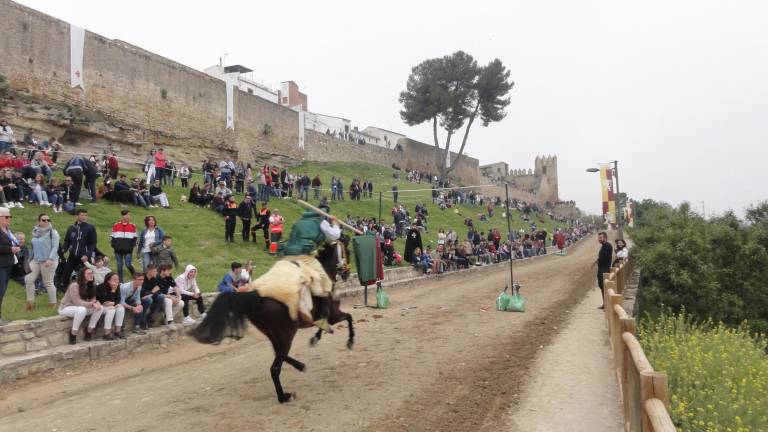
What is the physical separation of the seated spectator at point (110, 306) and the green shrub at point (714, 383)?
8.86 metres

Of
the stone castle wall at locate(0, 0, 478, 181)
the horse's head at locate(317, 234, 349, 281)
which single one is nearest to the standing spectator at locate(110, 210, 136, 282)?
the horse's head at locate(317, 234, 349, 281)

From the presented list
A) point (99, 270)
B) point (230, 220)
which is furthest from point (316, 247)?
point (230, 220)

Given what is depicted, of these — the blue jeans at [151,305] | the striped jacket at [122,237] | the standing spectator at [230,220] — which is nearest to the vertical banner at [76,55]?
the standing spectator at [230,220]

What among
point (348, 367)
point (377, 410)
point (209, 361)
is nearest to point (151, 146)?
point (209, 361)

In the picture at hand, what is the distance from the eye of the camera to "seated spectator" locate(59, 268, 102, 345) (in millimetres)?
8562

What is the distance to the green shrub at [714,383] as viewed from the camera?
5594mm

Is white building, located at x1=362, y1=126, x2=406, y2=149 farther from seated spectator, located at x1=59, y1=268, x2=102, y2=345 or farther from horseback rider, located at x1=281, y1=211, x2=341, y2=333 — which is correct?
horseback rider, located at x1=281, y1=211, x2=341, y2=333

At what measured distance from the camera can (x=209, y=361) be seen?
8.57 metres

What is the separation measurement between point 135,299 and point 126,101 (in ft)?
70.4

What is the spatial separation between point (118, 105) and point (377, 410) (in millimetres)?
26644

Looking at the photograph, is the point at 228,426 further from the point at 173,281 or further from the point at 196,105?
the point at 196,105

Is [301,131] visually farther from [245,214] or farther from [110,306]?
[110,306]

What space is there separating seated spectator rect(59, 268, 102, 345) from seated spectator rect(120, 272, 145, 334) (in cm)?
56

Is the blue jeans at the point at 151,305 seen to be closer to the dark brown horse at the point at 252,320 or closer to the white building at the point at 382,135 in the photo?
the dark brown horse at the point at 252,320
